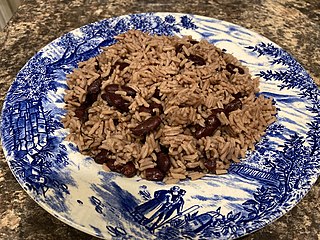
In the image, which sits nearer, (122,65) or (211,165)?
(211,165)

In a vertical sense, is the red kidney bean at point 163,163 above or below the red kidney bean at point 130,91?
below

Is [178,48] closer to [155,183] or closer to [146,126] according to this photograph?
[146,126]

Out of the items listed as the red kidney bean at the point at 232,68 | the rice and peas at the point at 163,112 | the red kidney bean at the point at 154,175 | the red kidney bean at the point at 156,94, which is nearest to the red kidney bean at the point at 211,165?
the rice and peas at the point at 163,112

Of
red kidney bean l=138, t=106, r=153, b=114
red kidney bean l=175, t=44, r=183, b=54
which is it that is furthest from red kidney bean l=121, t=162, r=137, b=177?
red kidney bean l=175, t=44, r=183, b=54

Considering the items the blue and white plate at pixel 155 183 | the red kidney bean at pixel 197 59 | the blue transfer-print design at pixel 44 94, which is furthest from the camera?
the red kidney bean at pixel 197 59

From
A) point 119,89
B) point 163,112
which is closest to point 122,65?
point 119,89

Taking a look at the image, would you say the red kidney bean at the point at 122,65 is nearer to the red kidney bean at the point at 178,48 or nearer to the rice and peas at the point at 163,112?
the rice and peas at the point at 163,112
